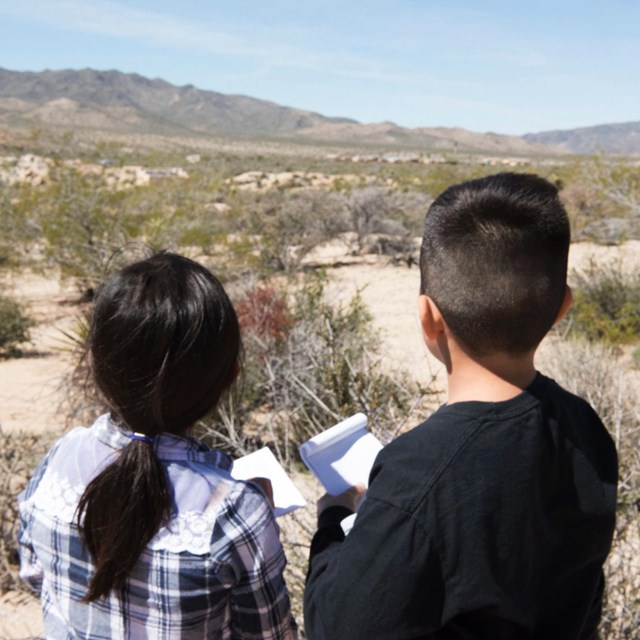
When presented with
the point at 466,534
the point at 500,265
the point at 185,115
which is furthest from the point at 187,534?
the point at 185,115

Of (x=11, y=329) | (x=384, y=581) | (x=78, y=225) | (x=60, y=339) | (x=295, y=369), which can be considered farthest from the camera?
(x=78, y=225)

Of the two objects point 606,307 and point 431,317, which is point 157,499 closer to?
point 431,317

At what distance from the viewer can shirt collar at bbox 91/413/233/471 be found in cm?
138

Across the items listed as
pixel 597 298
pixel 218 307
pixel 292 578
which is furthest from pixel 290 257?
pixel 218 307

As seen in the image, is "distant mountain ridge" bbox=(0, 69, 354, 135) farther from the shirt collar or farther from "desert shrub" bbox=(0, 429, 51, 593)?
the shirt collar

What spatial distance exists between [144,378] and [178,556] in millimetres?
317

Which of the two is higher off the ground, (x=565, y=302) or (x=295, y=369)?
(x=565, y=302)

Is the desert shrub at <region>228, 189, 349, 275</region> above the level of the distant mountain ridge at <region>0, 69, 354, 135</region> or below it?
below

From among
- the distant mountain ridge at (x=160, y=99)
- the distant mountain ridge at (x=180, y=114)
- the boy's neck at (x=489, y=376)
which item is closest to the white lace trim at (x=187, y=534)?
the boy's neck at (x=489, y=376)

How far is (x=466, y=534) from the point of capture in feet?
3.79

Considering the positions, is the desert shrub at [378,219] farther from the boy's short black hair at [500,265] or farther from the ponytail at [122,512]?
the ponytail at [122,512]

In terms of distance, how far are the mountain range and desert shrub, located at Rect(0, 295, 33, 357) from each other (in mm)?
79280

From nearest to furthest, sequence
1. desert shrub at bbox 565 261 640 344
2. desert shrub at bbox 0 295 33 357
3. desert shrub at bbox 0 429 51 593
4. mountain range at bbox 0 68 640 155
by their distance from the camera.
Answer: desert shrub at bbox 0 429 51 593 < desert shrub at bbox 565 261 640 344 < desert shrub at bbox 0 295 33 357 < mountain range at bbox 0 68 640 155

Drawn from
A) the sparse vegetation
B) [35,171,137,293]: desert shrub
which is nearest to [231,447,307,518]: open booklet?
the sparse vegetation
